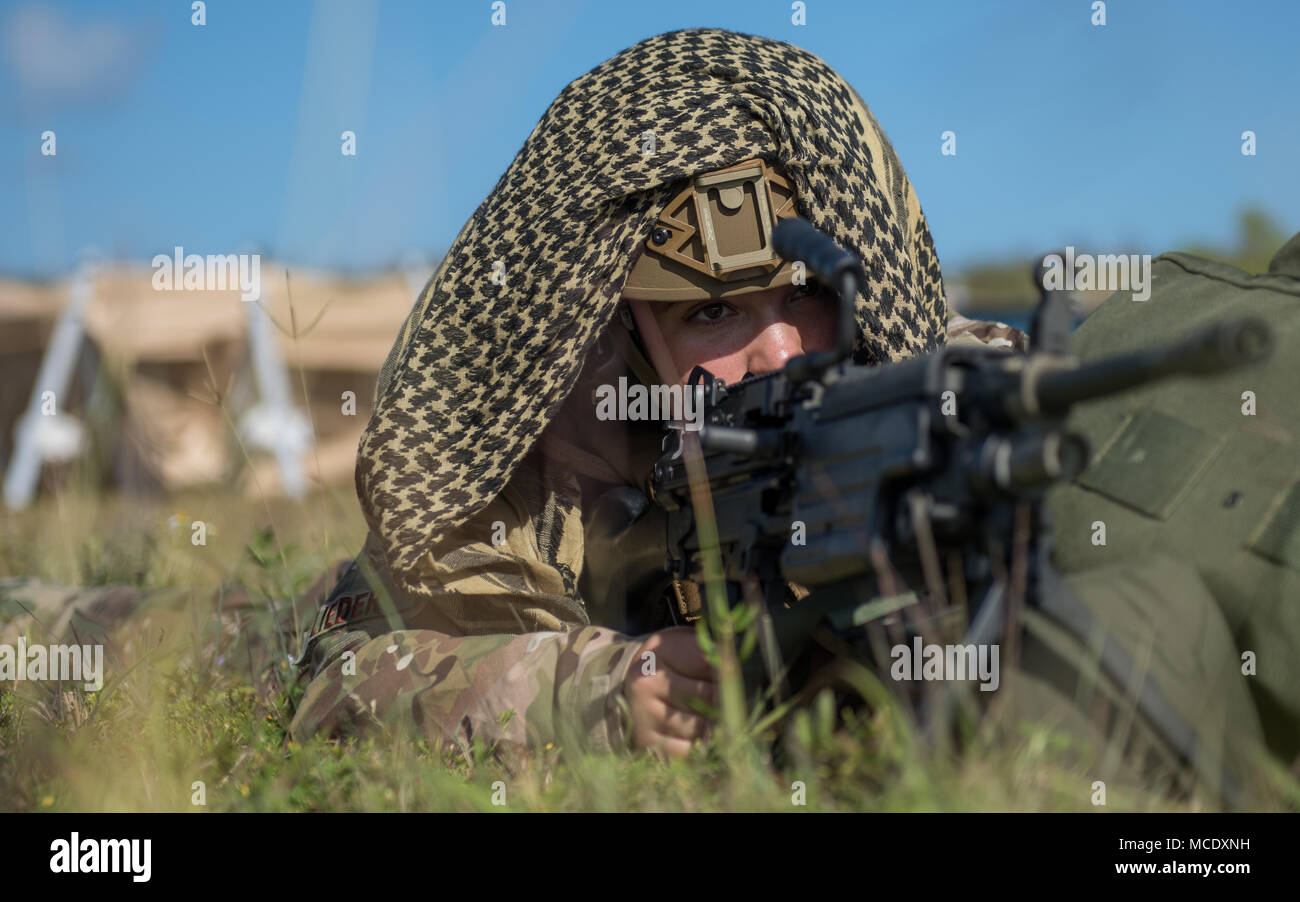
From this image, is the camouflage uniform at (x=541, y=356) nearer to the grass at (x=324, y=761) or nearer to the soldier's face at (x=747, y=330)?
the soldier's face at (x=747, y=330)

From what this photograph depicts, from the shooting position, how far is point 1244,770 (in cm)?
195

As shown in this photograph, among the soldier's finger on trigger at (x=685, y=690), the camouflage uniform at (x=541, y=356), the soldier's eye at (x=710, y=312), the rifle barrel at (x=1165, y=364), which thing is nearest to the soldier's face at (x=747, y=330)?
the soldier's eye at (x=710, y=312)

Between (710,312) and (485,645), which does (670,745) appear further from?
(710,312)

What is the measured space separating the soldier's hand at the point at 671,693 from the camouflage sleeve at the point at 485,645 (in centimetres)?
6

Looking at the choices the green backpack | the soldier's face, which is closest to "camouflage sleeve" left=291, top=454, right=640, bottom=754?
the soldier's face

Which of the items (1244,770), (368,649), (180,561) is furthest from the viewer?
(180,561)

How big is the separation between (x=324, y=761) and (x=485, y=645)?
59 centimetres

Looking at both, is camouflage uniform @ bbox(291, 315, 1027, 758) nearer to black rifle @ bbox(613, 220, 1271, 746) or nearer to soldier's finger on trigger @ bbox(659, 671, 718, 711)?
soldier's finger on trigger @ bbox(659, 671, 718, 711)

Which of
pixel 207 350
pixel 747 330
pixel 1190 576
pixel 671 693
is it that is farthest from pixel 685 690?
pixel 207 350

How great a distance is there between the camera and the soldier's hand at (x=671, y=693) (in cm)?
Result: 251

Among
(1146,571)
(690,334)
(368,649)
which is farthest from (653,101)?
(1146,571)

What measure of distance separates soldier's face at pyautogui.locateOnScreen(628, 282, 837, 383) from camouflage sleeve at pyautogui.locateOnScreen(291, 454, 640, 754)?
570 mm
